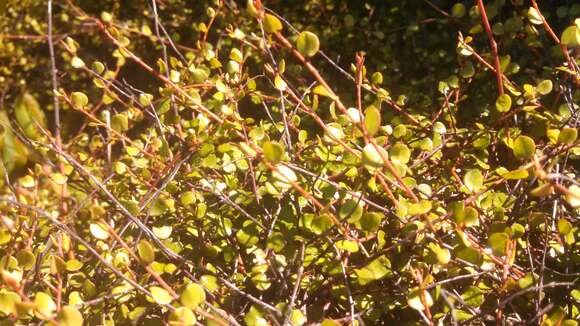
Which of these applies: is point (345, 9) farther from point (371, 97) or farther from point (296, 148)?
point (296, 148)

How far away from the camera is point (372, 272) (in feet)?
3.38

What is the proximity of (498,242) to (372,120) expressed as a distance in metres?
0.28

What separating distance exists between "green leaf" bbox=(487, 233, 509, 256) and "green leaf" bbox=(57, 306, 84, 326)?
2.08ft

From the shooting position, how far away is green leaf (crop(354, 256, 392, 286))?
1.02 metres

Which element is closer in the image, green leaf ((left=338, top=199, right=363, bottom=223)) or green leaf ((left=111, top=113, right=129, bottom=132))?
green leaf ((left=338, top=199, right=363, bottom=223))

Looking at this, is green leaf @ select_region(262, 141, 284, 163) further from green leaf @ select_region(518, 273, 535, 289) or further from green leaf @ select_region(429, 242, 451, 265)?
green leaf @ select_region(518, 273, 535, 289)

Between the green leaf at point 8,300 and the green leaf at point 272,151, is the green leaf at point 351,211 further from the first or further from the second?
the green leaf at point 8,300

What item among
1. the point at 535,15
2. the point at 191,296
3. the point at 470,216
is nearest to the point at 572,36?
the point at 535,15

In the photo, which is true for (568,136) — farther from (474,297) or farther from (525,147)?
(474,297)

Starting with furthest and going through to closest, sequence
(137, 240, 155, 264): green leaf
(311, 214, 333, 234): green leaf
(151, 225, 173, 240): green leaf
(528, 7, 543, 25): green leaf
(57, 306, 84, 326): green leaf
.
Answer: (528, 7, 543, 25): green leaf < (151, 225, 173, 240): green leaf < (311, 214, 333, 234): green leaf < (137, 240, 155, 264): green leaf < (57, 306, 84, 326): green leaf

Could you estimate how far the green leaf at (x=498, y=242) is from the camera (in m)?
0.91

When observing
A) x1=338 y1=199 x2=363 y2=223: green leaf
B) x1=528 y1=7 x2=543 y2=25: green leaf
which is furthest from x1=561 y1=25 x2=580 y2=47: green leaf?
x1=338 y1=199 x2=363 y2=223: green leaf

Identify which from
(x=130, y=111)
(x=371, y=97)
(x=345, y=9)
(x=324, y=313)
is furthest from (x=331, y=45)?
(x=324, y=313)

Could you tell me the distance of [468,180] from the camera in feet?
3.51
